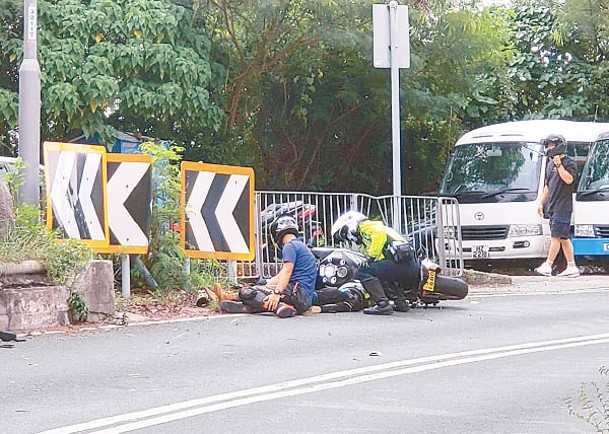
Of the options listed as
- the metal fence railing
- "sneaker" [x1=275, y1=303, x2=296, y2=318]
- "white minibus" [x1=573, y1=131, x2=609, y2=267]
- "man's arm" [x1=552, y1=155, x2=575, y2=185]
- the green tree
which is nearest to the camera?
"sneaker" [x1=275, y1=303, x2=296, y2=318]

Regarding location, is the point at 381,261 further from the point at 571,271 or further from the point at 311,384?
the point at 571,271

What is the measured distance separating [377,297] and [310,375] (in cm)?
404

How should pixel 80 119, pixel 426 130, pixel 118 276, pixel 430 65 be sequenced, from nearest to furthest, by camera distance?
pixel 118 276 < pixel 80 119 < pixel 430 65 < pixel 426 130

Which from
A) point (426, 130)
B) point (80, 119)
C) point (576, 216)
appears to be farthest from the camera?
point (426, 130)

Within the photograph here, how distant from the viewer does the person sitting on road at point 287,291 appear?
40.7ft

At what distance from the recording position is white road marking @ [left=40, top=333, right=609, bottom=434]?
706 cm

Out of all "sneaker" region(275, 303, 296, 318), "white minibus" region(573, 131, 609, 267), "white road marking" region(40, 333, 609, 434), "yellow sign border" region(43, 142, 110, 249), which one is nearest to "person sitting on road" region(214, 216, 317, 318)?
"sneaker" region(275, 303, 296, 318)

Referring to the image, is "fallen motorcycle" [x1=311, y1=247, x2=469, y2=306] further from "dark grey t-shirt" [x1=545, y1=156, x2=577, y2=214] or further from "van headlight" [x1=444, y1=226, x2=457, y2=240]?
"dark grey t-shirt" [x1=545, y1=156, x2=577, y2=214]

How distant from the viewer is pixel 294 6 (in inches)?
787

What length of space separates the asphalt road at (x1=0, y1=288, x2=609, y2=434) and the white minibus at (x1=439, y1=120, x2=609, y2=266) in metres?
7.22

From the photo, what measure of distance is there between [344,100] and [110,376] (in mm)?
14817

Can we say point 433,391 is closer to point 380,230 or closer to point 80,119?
point 380,230

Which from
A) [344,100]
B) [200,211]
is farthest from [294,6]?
[200,211]

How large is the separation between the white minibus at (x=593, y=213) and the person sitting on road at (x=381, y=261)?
735cm
